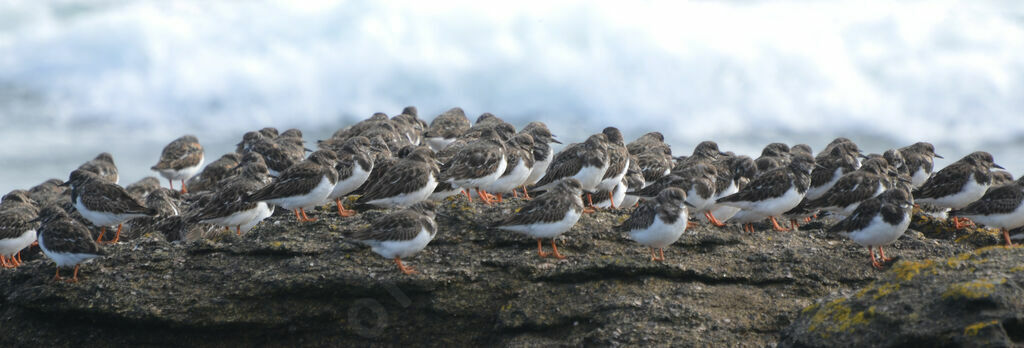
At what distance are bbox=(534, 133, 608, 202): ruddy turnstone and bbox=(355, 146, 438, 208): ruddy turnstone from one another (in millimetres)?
2389

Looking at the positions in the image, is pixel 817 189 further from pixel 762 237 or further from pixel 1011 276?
pixel 1011 276

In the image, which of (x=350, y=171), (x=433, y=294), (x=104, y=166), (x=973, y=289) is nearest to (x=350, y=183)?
(x=350, y=171)

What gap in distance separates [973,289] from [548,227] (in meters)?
5.63

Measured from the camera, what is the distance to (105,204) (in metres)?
15.9

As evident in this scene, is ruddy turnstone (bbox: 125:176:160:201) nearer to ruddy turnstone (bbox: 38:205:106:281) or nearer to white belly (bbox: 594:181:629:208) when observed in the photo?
ruddy turnstone (bbox: 38:205:106:281)

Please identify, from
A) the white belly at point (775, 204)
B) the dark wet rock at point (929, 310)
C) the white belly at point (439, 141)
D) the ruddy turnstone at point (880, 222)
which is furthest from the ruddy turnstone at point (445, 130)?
the dark wet rock at point (929, 310)

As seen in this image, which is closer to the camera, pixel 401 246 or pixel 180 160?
pixel 401 246

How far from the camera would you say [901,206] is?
13211mm

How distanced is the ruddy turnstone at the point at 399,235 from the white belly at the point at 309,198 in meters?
2.57

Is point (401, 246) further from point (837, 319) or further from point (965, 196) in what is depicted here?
point (965, 196)

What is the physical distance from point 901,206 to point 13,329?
13071 mm

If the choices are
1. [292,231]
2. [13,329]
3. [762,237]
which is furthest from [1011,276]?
[13,329]

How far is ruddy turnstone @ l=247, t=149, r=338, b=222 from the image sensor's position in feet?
48.1

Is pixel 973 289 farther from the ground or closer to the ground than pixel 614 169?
closer to the ground
